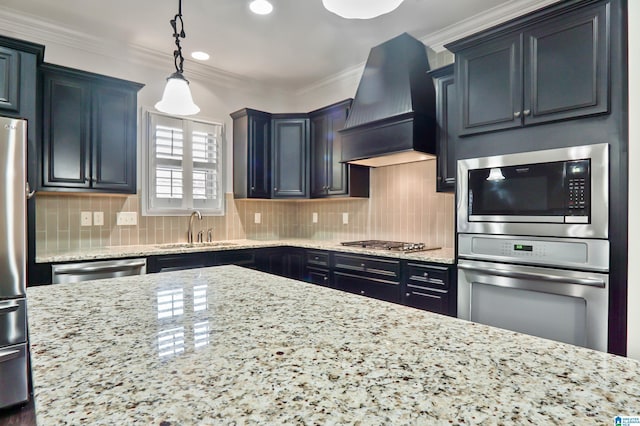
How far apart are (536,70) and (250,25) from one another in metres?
2.23

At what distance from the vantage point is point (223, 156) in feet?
13.5

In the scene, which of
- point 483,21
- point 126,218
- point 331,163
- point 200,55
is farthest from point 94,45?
point 483,21

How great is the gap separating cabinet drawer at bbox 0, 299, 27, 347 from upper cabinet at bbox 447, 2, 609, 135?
10.3 ft

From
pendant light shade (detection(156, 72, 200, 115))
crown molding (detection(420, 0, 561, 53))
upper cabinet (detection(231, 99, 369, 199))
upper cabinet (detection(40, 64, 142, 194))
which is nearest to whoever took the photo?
pendant light shade (detection(156, 72, 200, 115))

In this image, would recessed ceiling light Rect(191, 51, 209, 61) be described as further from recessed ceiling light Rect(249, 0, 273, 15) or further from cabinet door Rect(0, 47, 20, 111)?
cabinet door Rect(0, 47, 20, 111)

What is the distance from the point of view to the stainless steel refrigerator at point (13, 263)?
2.15 meters

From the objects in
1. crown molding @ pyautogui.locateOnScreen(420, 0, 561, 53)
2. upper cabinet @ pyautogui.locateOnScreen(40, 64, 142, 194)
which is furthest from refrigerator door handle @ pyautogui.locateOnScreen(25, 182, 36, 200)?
crown molding @ pyautogui.locateOnScreen(420, 0, 561, 53)

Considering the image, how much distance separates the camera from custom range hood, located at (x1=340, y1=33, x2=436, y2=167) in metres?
2.85

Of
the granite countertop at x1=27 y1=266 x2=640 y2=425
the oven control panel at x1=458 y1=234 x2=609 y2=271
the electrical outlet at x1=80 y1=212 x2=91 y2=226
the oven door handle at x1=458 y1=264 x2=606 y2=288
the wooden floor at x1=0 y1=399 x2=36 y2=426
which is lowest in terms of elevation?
the wooden floor at x1=0 y1=399 x2=36 y2=426

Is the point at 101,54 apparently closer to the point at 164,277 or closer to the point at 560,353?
the point at 164,277

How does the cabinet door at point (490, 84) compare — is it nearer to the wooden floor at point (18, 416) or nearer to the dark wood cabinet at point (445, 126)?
the dark wood cabinet at point (445, 126)

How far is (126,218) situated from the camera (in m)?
3.39

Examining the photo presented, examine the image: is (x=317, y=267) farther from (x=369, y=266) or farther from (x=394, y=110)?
(x=394, y=110)

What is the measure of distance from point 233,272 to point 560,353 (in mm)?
1329
